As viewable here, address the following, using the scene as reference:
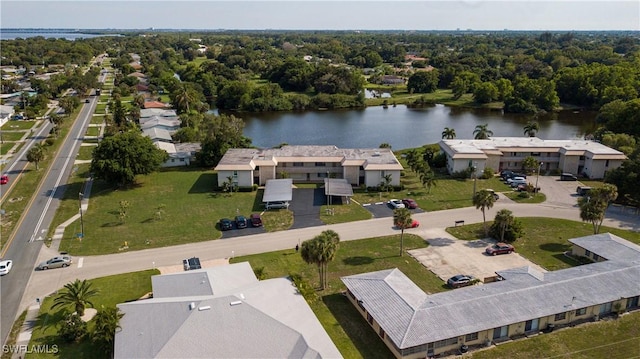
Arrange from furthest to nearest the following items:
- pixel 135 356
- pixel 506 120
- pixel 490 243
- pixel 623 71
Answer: pixel 623 71
pixel 506 120
pixel 490 243
pixel 135 356

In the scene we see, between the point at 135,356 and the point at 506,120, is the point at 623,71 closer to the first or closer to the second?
the point at 506,120

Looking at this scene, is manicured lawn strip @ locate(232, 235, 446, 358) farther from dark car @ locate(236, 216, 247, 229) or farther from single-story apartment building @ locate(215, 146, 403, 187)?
single-story apartment building @ locate(215, 146, 403, 187)

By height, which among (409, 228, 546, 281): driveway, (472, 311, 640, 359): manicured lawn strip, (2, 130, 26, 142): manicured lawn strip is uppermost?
(2, 130, 26, 142): manicured lawn strip

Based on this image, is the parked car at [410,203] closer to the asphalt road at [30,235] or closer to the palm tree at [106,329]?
the palm tree at [106,329]

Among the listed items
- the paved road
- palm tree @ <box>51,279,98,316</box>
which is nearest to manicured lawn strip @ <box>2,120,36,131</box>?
the paved road

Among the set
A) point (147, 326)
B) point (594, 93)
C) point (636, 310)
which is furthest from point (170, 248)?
point (594, 93)
